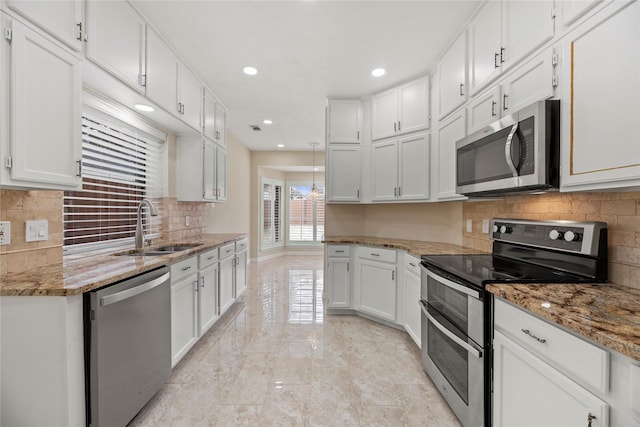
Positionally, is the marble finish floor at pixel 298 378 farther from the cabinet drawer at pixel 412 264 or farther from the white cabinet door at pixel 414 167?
the white cabinet door at pixel 414 167

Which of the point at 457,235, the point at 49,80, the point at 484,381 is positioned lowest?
the point at 484,381

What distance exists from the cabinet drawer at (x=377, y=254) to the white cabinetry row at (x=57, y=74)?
2.50m

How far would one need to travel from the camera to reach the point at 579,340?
93 cm

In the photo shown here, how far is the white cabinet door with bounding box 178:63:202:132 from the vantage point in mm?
2770

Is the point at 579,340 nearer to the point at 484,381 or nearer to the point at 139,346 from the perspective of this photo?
the point at 484,381

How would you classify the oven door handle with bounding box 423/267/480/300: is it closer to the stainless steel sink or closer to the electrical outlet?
the stainless steel sink

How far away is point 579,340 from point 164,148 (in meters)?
3.61

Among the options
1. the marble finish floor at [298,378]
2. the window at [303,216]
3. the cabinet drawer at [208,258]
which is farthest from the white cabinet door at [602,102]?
the window at [303,216]

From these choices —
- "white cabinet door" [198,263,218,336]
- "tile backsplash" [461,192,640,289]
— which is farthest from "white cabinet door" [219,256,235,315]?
"tile backsplash" [461,192,640,289]

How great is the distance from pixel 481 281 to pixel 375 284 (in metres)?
1.81

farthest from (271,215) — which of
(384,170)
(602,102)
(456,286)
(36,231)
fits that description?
(602,102)

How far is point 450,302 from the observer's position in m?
1.78

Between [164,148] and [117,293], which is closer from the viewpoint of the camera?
[117,293]

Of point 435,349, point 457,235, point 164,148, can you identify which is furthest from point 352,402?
point 164,148
